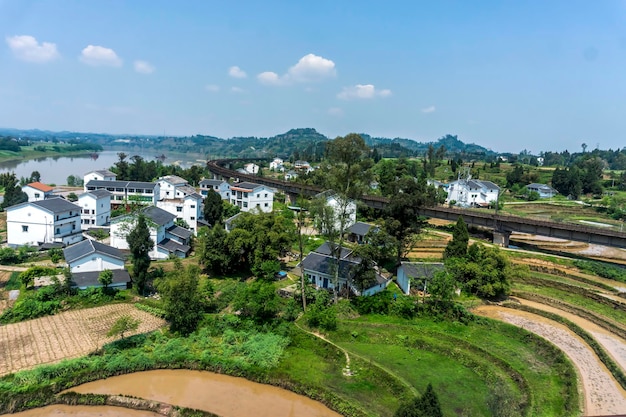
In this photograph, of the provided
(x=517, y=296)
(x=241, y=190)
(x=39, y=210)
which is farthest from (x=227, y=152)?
(x=517, y=296)

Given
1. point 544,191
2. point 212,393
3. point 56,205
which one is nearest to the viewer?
point 212,393

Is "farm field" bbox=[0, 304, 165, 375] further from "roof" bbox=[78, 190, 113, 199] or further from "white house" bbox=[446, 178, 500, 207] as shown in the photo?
"white house" bbox=[446, 178, 500, 207]

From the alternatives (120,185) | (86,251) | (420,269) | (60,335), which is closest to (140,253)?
(86,251)

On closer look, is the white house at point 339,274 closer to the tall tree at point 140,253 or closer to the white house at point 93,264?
the tall tree at point 140,253

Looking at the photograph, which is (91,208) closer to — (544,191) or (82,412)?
(82,412)

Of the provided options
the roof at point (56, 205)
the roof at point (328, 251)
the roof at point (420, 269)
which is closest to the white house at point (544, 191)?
the roof at point (420, 269)

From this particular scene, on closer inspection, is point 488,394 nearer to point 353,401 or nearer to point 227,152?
point 353,401

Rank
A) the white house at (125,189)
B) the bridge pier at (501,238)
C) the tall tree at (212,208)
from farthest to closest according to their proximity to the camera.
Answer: the white house at (125,189) → the tall tree at (212,208) → the bridge pier at (501,238)
